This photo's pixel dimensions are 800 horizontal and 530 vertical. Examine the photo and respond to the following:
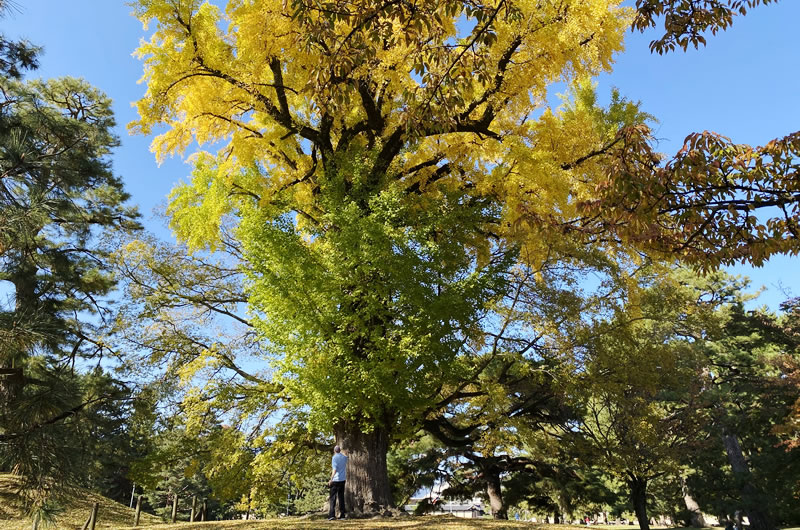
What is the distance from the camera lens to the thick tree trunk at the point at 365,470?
27.0ft

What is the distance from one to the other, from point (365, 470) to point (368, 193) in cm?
498

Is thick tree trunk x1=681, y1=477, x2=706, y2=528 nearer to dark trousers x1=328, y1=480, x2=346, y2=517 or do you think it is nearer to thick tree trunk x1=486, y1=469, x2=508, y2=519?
thick tree trunk x1=486, y1=469, x2=508, y2=519

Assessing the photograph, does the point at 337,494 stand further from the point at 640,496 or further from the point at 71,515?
the point at 71,515

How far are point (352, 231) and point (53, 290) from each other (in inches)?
399

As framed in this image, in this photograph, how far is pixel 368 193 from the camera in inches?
356

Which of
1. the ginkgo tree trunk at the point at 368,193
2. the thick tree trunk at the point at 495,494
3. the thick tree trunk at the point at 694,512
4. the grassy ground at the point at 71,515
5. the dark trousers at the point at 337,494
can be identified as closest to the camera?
the ginkgo tree trunk at the point at 368,193

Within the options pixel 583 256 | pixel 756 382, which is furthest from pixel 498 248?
pixel 756 382

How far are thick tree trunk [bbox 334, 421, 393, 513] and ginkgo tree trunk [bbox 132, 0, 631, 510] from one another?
1.0 inches

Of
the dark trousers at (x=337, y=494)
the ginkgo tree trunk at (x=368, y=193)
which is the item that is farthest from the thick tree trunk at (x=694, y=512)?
the dark trousers at (x=337, y=494)

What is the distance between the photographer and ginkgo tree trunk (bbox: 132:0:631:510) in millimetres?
7469

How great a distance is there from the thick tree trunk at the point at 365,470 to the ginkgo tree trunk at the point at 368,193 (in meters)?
0.02

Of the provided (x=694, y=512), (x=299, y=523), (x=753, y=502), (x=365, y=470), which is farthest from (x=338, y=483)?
(x=694, y=512)

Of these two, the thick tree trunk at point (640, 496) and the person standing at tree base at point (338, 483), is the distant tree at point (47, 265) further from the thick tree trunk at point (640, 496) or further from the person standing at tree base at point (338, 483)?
the thick tree trunk at point (640, 496)

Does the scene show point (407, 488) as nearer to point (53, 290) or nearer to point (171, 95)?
point (53, 290)
